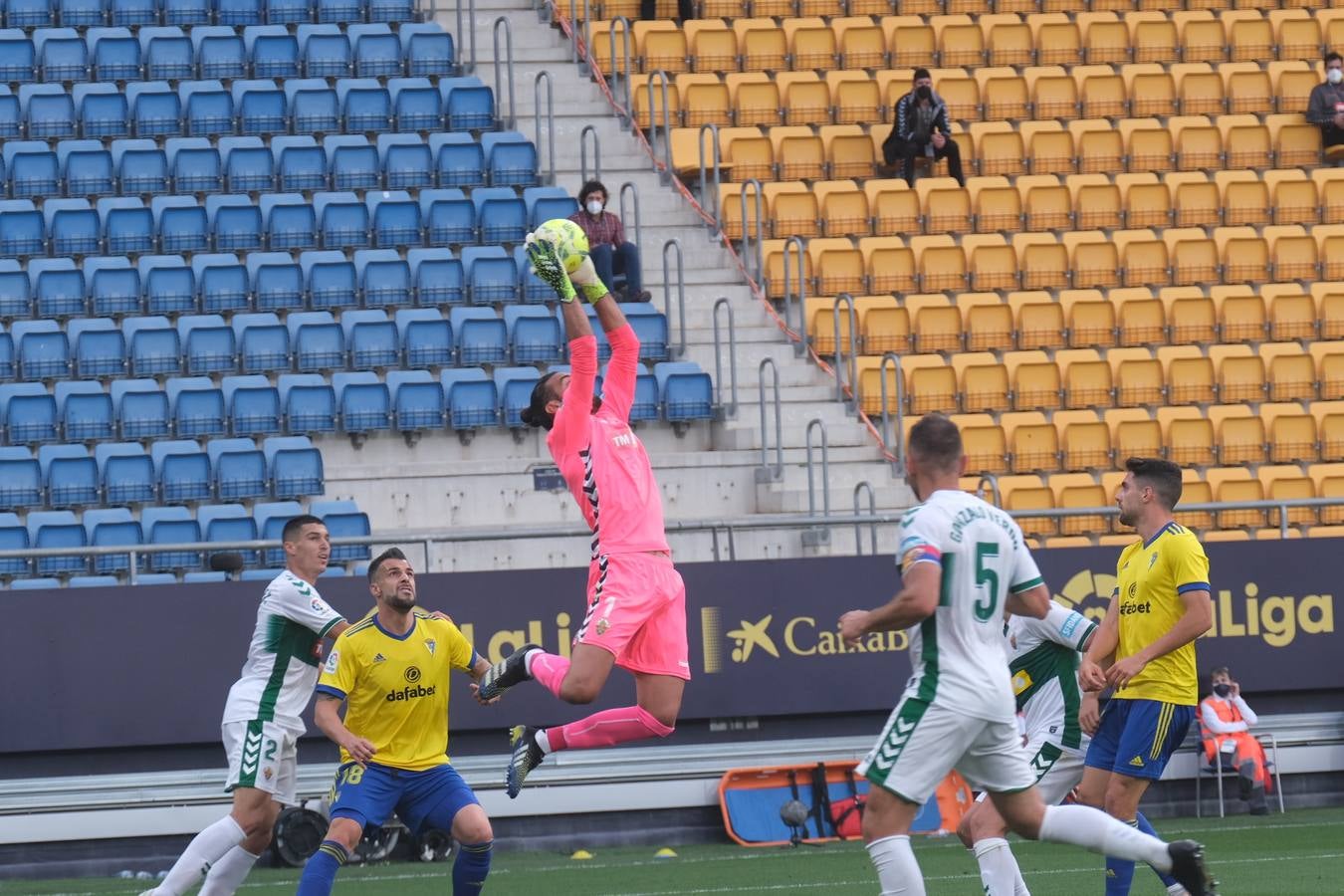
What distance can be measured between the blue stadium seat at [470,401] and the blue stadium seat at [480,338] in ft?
1.87

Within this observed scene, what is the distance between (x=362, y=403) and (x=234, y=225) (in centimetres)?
285

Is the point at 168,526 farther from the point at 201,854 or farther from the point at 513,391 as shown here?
the point at 201,854

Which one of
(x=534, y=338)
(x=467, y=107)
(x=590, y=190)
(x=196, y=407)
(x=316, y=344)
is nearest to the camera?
(x=196, y=407)

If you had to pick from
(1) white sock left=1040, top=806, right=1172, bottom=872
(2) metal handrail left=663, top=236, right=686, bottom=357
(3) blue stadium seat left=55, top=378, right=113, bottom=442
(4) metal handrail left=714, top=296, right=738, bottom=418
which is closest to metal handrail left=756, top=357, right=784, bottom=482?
(4) metal handrail left=714, top=296, right=738, bottom=418

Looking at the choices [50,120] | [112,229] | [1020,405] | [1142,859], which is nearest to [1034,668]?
[1142,859]

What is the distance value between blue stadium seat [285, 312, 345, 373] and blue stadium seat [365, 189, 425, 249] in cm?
171

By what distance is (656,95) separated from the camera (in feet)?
75.0

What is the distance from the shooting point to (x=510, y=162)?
842 inches

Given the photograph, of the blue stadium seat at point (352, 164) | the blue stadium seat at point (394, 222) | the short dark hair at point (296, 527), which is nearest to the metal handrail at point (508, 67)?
the blue stadium seat at point (352, 164)

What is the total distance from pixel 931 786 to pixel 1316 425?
13256 millimetres

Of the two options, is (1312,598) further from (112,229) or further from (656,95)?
(112,229)

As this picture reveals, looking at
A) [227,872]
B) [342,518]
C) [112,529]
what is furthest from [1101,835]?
[112,529]

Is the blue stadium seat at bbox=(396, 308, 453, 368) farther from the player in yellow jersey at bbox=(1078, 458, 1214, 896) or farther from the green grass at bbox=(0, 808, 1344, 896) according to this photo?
the player in yellow jersey at bbox=(1078, 458, 1214, 896)

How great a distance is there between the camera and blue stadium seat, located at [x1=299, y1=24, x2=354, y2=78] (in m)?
22.2
